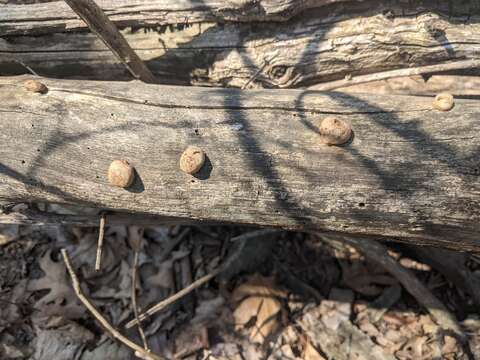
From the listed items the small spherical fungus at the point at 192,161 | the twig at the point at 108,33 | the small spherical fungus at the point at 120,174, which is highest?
the twig at the point at 108,33

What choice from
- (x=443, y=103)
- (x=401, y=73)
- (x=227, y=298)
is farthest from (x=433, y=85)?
(x=227, y=298)

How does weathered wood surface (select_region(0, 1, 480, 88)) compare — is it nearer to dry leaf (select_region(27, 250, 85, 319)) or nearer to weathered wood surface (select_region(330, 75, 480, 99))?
weathered wood surface (select_region(330, 75, 480, 99))

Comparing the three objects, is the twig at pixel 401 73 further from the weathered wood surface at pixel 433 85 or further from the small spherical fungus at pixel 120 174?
the small spherical fungus at pixel 120 174

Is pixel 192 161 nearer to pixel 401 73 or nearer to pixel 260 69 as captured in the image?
pixel 260 69

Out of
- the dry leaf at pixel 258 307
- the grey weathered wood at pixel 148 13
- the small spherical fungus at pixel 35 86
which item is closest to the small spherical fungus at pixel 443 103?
the grey weathered wood at pixel 148 13

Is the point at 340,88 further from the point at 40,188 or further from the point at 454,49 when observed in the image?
the point at 40,188
